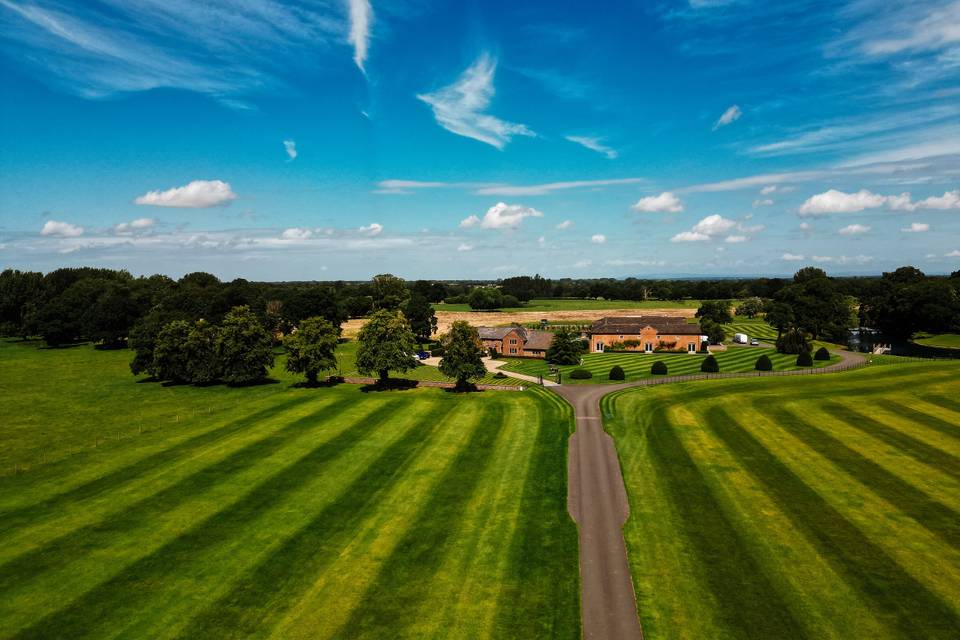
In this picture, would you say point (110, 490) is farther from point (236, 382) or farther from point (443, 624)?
point (236, 382)

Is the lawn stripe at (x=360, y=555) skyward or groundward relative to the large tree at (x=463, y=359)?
groundward

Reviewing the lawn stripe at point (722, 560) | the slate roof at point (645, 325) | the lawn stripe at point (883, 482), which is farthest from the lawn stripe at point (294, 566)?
the slate roof at point (645, 325)

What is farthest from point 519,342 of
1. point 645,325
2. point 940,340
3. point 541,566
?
point 940,340

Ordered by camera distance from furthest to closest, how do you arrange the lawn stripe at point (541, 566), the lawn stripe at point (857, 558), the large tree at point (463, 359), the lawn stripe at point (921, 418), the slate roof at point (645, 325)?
the slate roof at point (645, 325) → the large tree at point (463, 359) → the lawn stripe at point (921, 418) → the lawn stripe at point (541, 566) → the lawn stripe at point (857, 558)

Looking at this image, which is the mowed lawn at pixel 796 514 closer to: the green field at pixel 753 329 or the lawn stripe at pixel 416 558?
the lawn stripe at pixel 416 558

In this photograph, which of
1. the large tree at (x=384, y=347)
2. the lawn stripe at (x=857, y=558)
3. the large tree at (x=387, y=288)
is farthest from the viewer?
the large tree at (x=387, y=288)

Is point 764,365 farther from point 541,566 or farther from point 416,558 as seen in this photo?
point 416,558
